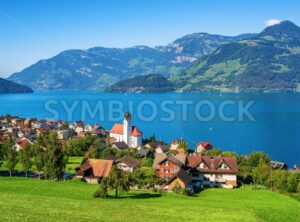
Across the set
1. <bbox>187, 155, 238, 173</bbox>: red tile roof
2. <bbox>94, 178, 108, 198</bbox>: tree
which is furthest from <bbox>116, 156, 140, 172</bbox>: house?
<bbox>94, 178, 108, 198</bbox>: tree

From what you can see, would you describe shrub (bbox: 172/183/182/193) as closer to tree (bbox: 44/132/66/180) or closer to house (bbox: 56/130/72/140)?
tree (bbox: 44/132/66/180)

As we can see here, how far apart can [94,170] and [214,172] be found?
1539cm

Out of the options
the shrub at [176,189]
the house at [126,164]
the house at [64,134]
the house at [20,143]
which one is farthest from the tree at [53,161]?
the house at [64,134]

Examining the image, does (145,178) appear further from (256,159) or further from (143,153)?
(143,153)

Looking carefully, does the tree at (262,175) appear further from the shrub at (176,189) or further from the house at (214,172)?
the shrub at (176,189)

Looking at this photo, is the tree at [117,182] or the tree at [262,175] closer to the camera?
the tree at [117,182]

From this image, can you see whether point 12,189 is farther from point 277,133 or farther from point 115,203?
point 277,133

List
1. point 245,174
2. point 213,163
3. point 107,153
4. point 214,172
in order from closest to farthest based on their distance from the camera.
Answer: point 214,172, point 213,163, point 245,174, point 107,153

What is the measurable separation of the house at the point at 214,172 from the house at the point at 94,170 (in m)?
10.9

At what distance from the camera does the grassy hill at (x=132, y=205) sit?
1081 inches

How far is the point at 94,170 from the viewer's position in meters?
51.4

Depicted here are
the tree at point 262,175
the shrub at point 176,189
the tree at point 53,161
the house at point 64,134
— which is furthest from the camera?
the house at point 64,134

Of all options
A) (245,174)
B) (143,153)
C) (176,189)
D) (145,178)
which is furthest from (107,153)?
(176,189)

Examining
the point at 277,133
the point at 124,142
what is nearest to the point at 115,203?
the point at 124,142
